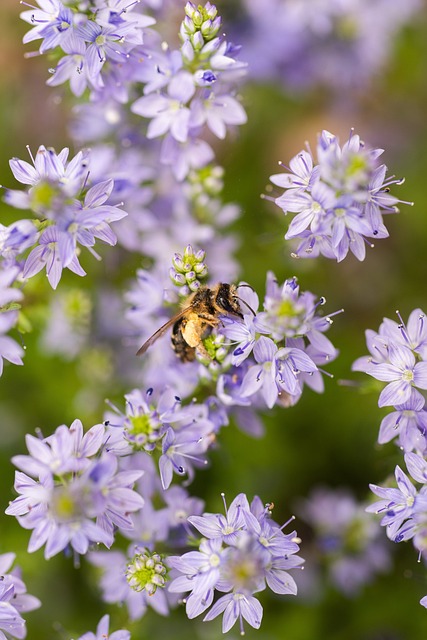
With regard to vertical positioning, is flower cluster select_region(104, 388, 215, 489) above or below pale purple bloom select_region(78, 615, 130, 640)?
above

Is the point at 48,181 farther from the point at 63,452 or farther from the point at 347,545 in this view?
the point at 347,545

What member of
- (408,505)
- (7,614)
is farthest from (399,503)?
(7,614)

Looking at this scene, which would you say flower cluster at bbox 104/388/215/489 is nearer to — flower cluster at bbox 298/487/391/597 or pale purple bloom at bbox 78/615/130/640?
pale purple bloom at bbox 78/615/130/640

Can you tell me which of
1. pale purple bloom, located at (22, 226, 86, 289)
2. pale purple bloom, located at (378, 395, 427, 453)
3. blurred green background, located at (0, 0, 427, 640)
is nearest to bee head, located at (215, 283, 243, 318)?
pale purple bloom, located at (22, 226, 86, 289)

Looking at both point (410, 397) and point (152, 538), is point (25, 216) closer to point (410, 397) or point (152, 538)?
point (152, 538)

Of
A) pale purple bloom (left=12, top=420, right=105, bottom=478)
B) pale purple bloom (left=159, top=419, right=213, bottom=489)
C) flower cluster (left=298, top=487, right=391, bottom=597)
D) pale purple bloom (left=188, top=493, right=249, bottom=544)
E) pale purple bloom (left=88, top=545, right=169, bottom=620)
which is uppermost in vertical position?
pale purple bloom (left=12, top=420, right=105, bottom=478)

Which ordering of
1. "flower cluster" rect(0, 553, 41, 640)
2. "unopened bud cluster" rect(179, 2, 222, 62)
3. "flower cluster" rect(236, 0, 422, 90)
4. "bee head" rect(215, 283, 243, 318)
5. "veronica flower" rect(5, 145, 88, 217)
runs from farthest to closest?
1. "flower cluster" rect(236, 0, 422, 90)
2. "unopened bud cluster" rect(179, 2, 222, 62)
3. "bee head" rect(215, 283, 243, 318)
4. "flower cluster" rect(0, 553, 41, 640)
5. "veronica flower" rect(5, 145, 88, 217)

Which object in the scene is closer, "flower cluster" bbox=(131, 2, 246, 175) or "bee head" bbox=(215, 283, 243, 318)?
"bee head" bbox=(215, 283, 243, 318)
